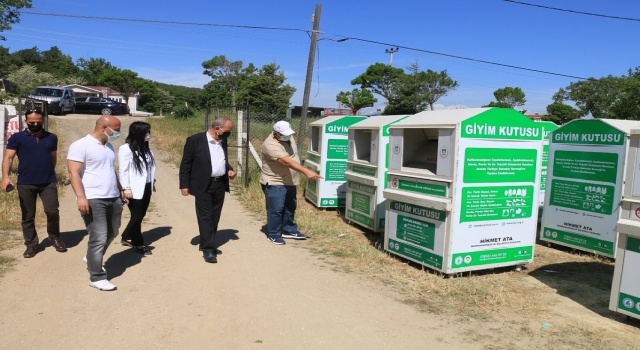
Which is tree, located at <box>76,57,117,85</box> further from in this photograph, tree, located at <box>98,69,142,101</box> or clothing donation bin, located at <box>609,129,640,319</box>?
clothing donation bin, located at <box>609,129,640,319</box>

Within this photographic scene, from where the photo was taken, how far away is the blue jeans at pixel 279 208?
646 centimetres

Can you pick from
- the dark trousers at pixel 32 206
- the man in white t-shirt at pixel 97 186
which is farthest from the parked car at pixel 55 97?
the man in white t-shirt at pixel 97 186

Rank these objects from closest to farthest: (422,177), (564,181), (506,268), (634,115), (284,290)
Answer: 1. (284,290)
2. (422,177)
3. (506,268)
4. (564,181)
5. (634,115)

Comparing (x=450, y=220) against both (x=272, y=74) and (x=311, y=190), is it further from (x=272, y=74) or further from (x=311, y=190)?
(x=272, y=74)

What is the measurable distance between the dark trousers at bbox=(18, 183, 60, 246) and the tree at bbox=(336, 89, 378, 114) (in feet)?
165

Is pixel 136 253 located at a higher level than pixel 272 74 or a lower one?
lower

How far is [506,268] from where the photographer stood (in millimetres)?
5820

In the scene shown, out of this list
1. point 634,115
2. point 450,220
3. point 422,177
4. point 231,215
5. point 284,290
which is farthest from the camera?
point 634,115

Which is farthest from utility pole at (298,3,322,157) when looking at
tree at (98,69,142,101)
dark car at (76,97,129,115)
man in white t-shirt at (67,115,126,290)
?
tree at (98,69,142,101)

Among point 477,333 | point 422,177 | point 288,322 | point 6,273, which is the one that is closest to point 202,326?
point 288,322

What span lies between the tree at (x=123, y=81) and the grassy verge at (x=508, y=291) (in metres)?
63.9

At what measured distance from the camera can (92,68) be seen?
8119cm

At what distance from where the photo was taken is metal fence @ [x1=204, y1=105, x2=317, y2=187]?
11308 mm

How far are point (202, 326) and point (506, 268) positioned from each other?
375 cm
